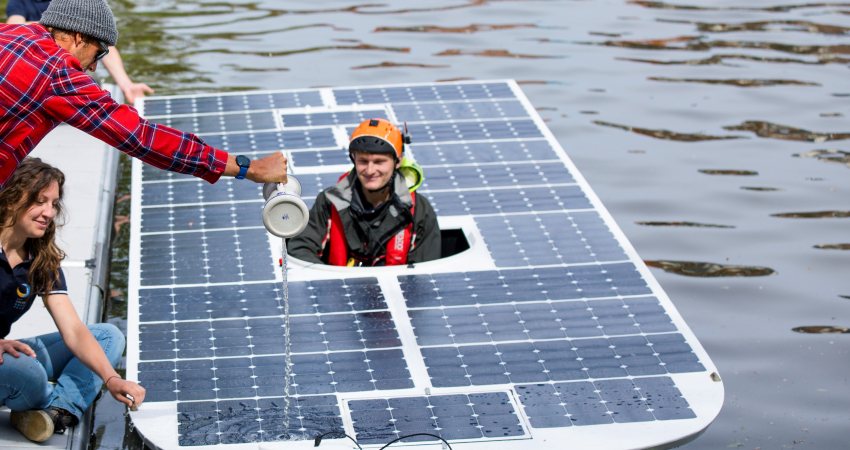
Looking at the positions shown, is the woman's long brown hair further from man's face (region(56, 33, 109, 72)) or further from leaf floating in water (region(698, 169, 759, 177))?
leaf floating in water (region(698, 169, 759, 177))

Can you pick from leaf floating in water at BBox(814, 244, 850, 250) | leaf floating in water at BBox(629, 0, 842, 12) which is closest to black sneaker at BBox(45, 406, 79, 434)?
leaf floating in water at BBox(814, 244, 850, 250)

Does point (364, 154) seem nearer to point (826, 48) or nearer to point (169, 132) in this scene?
point (169, 132)

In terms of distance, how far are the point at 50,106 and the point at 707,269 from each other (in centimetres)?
715

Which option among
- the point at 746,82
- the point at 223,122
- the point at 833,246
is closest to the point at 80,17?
the point at 223,122

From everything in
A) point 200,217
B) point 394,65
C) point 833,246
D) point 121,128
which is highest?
point 121,128

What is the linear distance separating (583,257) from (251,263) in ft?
7.96

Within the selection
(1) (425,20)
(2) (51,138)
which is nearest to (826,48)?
(1) (425,20)

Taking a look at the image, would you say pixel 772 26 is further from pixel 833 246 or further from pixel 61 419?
pixel 61 419

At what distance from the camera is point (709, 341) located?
36.7 feet

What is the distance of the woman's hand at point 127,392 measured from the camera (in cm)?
793

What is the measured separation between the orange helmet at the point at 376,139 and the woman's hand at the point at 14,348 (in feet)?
9.47

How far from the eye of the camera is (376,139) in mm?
9875

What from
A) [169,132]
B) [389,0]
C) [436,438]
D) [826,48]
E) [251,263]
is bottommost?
[389,0]

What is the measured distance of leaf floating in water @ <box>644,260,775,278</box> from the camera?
41.5ft
